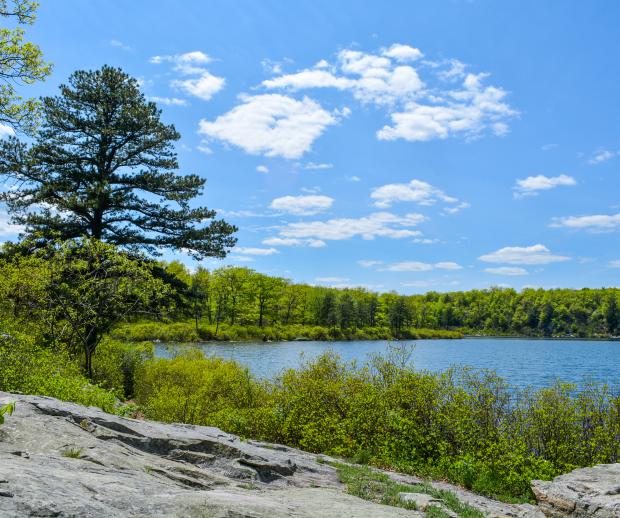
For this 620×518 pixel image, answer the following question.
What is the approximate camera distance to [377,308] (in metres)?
137

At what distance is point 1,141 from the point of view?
22.7 metres

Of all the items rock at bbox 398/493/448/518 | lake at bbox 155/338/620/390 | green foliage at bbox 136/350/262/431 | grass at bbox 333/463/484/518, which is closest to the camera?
rock at bbox 398/493/448/518

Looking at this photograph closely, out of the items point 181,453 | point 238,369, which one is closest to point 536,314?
point 238,369

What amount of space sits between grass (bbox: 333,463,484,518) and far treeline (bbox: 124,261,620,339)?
13513 millimetres

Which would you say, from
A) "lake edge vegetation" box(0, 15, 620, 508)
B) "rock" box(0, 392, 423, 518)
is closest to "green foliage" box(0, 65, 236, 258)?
"lake edge vegetation" box(0, 15, 620, 508)

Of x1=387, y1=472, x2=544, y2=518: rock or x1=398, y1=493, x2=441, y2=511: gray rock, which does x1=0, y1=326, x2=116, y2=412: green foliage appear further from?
x1=398, y1=493, x2=441, y2=511: gray rock

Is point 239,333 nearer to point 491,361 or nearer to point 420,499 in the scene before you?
point 491,361

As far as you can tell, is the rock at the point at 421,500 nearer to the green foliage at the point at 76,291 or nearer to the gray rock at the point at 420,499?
the gray rock at the point at 420,499

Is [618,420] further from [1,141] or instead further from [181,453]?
[1,141]

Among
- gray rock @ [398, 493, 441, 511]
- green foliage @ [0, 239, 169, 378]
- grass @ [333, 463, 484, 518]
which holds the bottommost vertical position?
grass @ [333, 463, 484, 518]

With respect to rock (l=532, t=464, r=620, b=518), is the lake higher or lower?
lower

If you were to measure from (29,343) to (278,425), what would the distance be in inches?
293

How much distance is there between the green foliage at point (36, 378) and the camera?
37.1 ft

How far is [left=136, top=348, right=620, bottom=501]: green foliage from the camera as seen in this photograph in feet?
39.8
